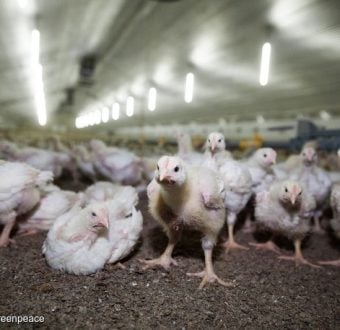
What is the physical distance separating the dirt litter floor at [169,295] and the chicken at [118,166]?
1.67 meters

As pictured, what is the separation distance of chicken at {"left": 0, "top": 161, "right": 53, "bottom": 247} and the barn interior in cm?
1

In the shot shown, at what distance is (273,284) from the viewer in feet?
7.32

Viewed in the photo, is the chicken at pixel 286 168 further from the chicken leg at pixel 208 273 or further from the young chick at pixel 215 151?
the chicken leg at pixel 208 273

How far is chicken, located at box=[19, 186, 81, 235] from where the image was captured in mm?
2693

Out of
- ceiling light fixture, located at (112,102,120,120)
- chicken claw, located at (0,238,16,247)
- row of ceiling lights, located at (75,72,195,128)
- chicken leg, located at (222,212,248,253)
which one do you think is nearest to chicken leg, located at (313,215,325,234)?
chicken leg, located at (222,212,248,253)

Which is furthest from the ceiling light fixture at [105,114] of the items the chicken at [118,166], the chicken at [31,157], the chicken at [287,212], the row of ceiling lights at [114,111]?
the chicken at [287,212]

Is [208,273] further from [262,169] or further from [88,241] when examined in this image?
[262,169]

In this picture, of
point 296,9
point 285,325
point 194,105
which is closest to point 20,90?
point 194,105

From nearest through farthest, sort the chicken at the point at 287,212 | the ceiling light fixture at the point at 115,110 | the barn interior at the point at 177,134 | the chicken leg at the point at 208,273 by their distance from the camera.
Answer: the barn interior at the point at 177,134 < the chicken leg at the point at 208,273 < the chicken at the point at 287,212 < the ceiling light fixture at the point at 115,110

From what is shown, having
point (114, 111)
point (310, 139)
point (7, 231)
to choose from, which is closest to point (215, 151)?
point (7, 231)

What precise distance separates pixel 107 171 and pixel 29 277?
7.52 feet

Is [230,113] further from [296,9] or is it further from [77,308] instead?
[77,308]

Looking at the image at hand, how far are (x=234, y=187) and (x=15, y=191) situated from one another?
1675 millimetres

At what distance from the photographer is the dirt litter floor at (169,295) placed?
167cm
